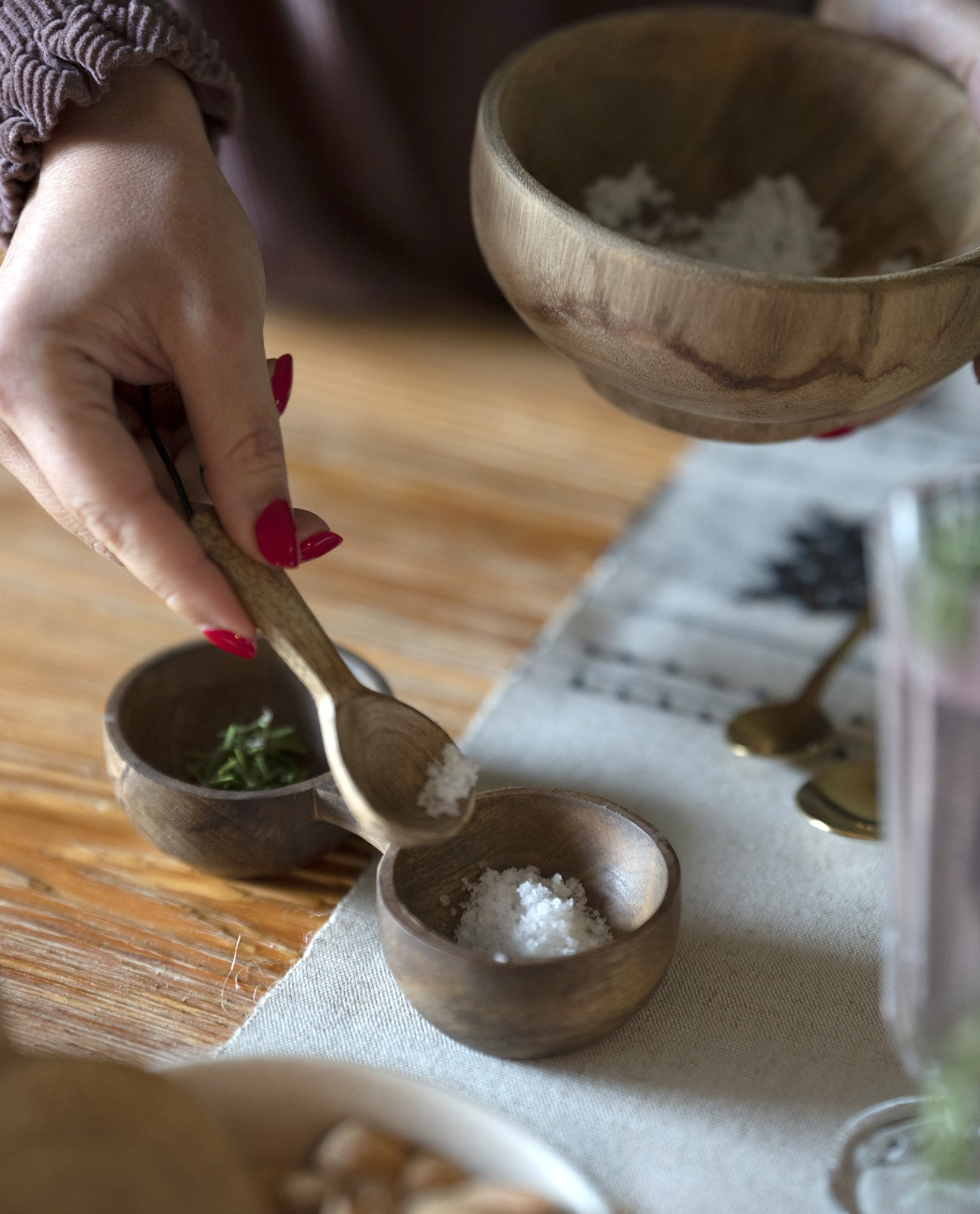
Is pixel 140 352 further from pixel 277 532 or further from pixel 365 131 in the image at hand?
pixel 365 131

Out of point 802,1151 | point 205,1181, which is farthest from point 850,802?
point 205,1181

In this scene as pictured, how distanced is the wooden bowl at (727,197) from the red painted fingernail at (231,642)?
0.20 meters

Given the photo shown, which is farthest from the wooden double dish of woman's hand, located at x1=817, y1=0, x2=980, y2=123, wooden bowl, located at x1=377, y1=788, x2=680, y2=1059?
woman's hand, located at x1=817, y1=0, x2=980, y2=123

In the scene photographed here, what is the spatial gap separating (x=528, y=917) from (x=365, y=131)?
32.9 inches

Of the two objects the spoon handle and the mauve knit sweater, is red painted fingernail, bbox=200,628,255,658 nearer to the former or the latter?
the spoon handle

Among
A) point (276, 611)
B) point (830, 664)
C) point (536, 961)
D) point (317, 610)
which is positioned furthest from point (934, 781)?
point (317, 610)

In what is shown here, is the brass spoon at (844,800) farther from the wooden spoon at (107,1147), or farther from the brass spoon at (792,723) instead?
the wooden spoon at (107,1147)

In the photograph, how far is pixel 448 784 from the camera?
0.50 metres

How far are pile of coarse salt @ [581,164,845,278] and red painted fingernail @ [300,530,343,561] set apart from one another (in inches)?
10.0

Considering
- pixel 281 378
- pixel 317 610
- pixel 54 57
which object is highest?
pixel 54 57

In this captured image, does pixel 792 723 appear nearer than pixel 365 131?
Yes

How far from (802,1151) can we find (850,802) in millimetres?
226

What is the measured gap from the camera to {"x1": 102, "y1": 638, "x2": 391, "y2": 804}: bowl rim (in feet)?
1.76

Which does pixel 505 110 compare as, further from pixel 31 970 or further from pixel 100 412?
pixel 31 970
